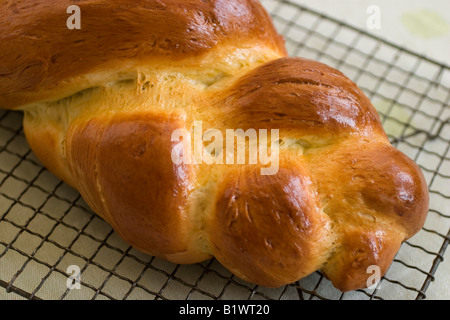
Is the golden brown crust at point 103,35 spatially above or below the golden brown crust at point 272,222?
above

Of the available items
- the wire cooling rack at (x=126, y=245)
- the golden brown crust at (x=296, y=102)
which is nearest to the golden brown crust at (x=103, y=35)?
the golden brown crust at (x=296, y=102)

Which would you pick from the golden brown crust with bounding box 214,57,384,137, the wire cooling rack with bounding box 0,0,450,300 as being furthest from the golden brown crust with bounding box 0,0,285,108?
the wire cooling rack with bounding box 0,0,450,300

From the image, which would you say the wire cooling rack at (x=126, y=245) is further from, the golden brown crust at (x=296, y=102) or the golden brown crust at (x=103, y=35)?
the golden brown crust at (x=296, y=102)

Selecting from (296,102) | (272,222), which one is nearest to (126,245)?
(272,222)

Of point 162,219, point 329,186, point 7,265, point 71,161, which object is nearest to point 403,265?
point 329,186

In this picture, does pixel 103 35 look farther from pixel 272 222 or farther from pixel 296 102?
pixel 272 222
